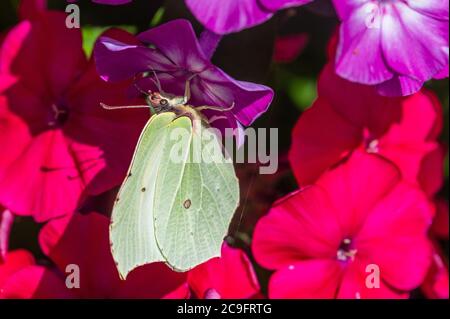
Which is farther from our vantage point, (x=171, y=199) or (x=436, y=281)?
(x=436, y=281)

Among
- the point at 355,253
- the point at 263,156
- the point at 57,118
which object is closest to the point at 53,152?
the point at 57,118

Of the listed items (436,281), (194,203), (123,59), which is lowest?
(436,281)

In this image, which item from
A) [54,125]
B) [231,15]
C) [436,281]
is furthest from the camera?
[436,281]

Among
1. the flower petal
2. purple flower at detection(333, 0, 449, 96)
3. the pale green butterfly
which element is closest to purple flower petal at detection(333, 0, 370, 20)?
purple flower at detection(333, 0, 449, 96)

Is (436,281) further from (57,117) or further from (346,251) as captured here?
(57,117)

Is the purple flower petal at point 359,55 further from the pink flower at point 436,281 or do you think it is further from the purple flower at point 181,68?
the pink flower at point 436,281

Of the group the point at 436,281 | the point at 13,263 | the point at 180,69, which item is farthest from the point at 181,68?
the point at 436,281

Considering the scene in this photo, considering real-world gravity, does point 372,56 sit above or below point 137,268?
above
